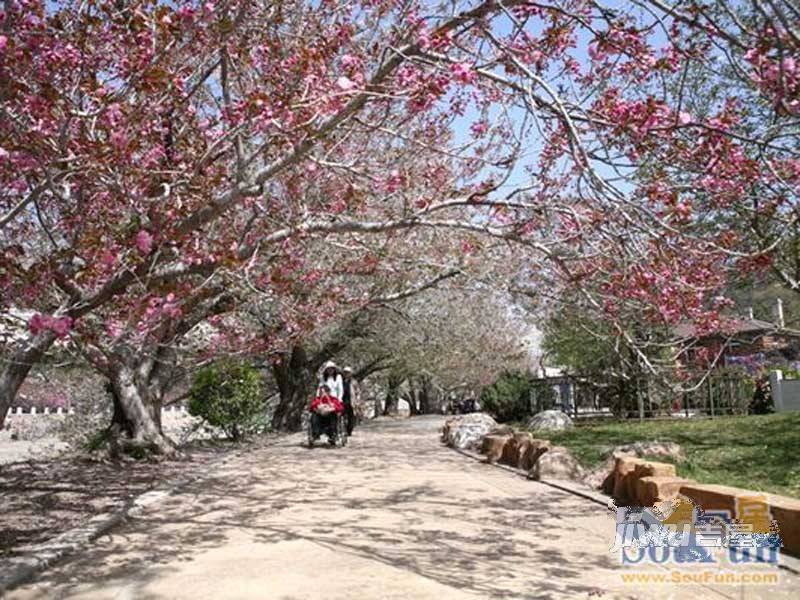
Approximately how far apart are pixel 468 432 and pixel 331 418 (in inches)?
118

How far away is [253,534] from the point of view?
640 cm

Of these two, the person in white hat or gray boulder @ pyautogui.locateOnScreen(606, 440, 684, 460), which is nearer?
gray boulder @ pyautogui.locateOnScreen(606, 440, 684, 460)

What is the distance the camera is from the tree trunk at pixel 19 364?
232 inches

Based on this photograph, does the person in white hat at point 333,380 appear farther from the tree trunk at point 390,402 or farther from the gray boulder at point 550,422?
the tree trunk at point 390,402

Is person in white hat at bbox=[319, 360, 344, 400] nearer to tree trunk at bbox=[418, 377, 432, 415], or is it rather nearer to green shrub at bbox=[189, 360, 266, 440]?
green shrub at bbox=[189, 360, 266, 440]

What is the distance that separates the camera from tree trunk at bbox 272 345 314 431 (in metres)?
22.7

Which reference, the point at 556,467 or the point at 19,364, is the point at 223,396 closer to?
the point at 556,467

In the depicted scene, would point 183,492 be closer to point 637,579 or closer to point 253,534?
point 253,534

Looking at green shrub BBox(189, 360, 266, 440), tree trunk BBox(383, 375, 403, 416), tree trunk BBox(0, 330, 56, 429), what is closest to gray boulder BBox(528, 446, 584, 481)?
tree trunk BBox(0, 330, 56, 429)

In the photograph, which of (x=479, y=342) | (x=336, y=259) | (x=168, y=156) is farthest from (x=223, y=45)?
(x=479, y=342)

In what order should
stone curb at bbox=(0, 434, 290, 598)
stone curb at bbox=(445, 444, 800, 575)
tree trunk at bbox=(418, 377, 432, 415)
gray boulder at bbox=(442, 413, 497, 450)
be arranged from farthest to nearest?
1. tree trunk at bbox=(418, 377, 432, 415)
2. gray boulder at bbox=(442, 413, 497, 450)
3. stone curb at bbox=(0, 434, 290, 598)
4. stone curb at bbox=(445, 444, 800, 575)

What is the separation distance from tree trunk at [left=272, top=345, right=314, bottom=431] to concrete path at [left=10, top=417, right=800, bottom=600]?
12.9 m

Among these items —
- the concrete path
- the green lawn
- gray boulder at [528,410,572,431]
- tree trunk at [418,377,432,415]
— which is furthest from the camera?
tree trunk at [418,377,432,415]
